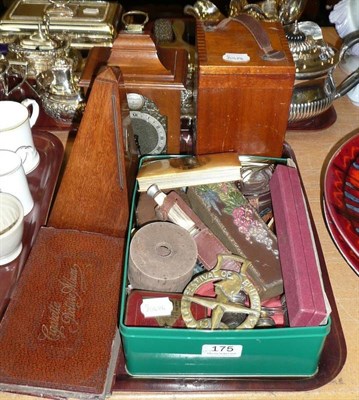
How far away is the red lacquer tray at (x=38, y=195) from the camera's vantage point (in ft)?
1.99

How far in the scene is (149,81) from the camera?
697 mm

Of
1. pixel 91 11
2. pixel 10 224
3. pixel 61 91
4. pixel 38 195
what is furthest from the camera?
pixel 91 11

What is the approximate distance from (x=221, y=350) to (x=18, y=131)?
39 cm

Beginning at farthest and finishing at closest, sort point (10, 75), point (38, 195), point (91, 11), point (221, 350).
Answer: point (91, 11) < point (10, 75) < point (38, 195) < point (221, 350)

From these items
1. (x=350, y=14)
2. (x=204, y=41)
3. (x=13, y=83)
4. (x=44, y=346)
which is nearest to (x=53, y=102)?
(x=13, y=83)

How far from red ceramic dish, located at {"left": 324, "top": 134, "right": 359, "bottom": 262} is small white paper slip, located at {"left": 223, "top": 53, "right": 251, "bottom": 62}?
0.59 ft

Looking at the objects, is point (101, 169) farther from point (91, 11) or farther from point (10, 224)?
point (91, 11)

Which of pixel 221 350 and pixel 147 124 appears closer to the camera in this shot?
pixel 221 350

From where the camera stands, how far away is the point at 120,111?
0.60m

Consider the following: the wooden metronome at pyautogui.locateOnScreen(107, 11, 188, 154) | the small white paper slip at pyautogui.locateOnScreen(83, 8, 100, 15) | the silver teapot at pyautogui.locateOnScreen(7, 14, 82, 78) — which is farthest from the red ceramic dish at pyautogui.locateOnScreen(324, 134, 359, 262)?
the small white paper slip at pyautogui.locateOnScreen(83, 8, 100, 15)

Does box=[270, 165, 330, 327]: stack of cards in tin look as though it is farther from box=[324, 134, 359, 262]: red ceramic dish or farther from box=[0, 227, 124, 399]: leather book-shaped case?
box=[0, 227, 124, 399]: leather book-shaped case

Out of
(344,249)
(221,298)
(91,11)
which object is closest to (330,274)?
(344,249)

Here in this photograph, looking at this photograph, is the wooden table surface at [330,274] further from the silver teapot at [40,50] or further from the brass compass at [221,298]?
the silver teapot at [40,50]

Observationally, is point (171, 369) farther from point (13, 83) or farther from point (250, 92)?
point (13, 83)
